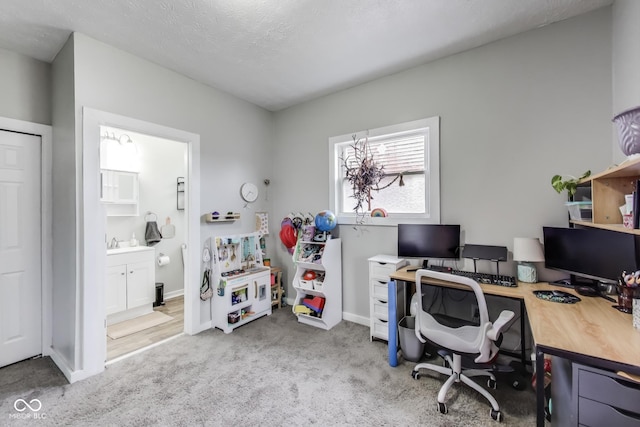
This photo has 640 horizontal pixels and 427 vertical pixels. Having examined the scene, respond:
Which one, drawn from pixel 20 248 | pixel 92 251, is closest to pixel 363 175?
pixel 92 251

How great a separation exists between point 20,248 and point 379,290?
3.37m

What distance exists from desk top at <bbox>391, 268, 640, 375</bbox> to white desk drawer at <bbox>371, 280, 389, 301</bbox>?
106cm

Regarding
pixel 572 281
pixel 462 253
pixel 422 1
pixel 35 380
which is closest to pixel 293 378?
pixel 462 253

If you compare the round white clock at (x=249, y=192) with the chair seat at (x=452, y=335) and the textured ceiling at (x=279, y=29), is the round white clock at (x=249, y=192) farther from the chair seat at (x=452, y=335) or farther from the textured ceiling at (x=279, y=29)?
the chair seat at (x=452, y=335)

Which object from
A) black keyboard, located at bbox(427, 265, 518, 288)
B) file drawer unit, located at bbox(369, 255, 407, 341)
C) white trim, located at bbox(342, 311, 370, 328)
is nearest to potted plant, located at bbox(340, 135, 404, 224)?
file drawer unit, located at bbox(369, 255, 407, 341)

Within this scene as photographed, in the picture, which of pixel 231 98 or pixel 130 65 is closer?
pixel 130 65

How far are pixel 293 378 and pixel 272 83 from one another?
302 centimetres

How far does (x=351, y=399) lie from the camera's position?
6.51 ft

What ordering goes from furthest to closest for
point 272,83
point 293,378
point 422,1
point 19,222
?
point 272,83 → point 19,222 → point 293,378 → point 422,1

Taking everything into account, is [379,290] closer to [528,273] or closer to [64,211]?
[528,273]

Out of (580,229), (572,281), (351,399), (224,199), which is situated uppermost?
(224,199)

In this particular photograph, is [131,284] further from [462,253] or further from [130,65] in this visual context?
[462,253]

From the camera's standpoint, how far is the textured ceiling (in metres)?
1.97

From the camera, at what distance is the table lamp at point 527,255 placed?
2.14m
